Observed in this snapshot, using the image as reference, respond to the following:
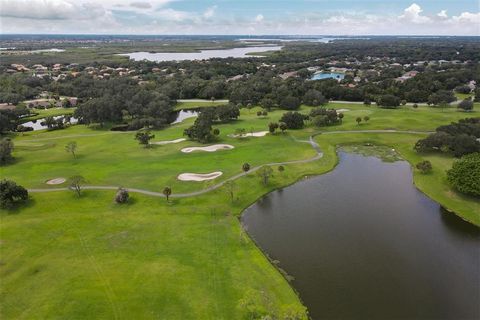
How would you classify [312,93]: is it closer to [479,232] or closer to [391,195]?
[391,195]

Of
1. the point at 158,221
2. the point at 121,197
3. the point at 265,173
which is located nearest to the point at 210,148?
the point at 265,173

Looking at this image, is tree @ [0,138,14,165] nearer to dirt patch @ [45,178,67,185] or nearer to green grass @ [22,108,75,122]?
dirt patch @ [45,178,67,185]

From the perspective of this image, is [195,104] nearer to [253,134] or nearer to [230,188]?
[253,134]

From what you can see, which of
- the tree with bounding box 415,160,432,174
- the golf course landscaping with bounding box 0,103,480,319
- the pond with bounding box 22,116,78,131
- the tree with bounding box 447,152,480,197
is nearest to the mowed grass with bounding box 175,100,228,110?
the pond with bounding box 22,116,78,131

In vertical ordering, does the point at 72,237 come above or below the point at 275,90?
below

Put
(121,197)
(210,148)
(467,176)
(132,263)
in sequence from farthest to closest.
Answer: (210,148) < (121,197) < (467,176) < (132,263)

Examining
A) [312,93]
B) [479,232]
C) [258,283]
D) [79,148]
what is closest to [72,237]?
[258,283]
